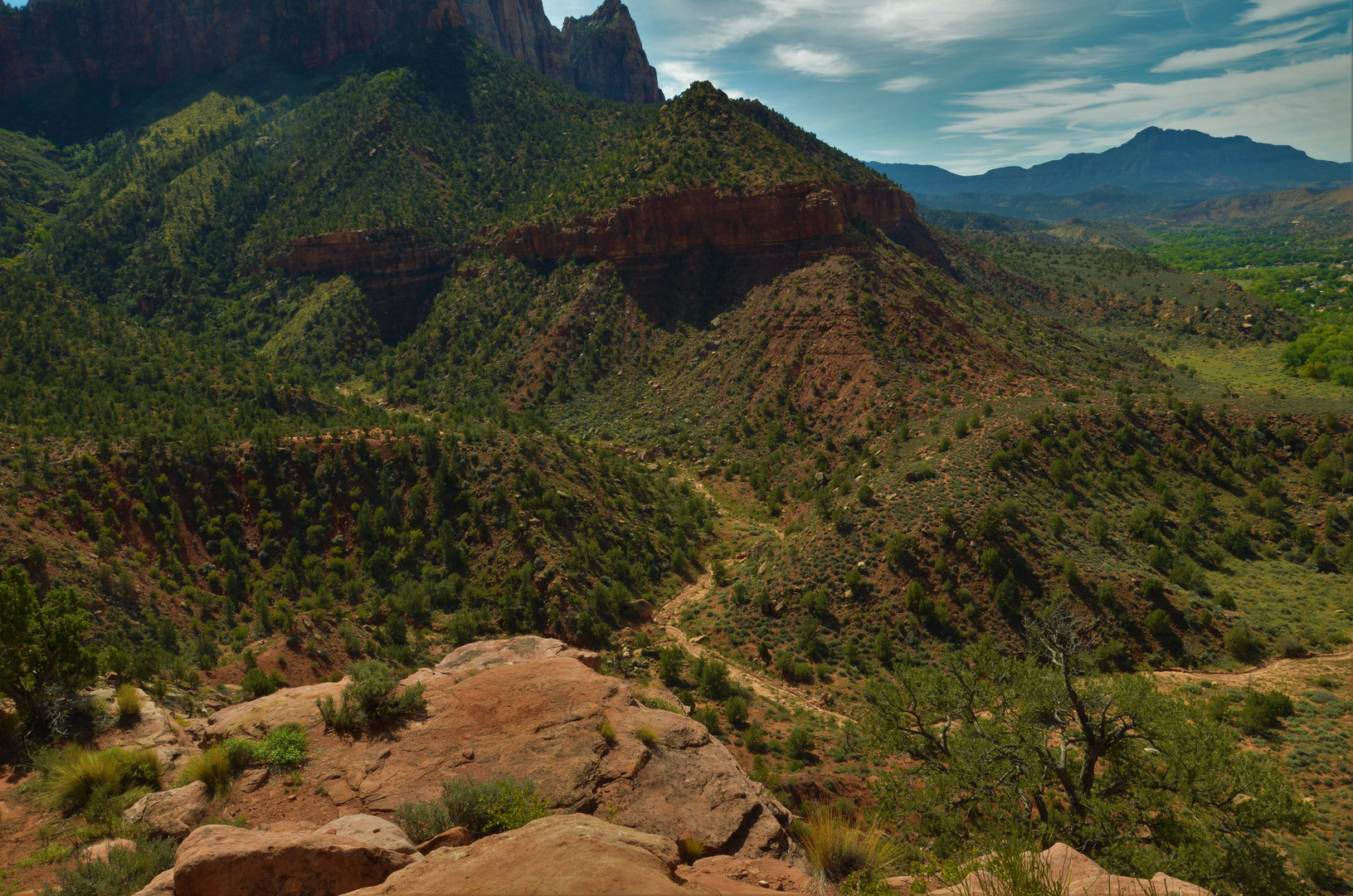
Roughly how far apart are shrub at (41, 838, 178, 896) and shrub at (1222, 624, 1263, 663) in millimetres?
41929

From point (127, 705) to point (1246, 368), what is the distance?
381 feet

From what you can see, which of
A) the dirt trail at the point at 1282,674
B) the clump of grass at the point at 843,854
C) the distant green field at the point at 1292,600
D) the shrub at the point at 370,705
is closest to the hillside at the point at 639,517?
the shrub at the point at 370,705

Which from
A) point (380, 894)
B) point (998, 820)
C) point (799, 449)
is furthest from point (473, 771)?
point (799, 449)

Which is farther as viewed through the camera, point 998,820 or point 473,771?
point 998,820

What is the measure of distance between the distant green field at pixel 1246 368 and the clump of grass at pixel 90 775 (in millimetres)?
88525

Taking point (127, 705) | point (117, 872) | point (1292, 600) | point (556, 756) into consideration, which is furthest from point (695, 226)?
point (117, 872)

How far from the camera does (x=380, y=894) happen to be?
8.48m

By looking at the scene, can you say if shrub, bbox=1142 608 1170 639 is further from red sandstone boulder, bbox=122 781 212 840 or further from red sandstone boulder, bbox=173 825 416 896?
red sandstone boulder, bbox=122 781 212 840

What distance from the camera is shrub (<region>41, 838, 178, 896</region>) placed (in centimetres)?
949

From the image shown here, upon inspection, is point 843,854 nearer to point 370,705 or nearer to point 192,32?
point 370,705

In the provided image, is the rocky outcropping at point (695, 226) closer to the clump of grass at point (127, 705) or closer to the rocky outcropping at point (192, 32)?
the clump of grass at point (127, 705)

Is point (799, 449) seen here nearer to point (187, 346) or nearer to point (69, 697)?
point (69, 697)

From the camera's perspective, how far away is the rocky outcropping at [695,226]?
2808 inches

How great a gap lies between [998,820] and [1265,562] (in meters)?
37.0
